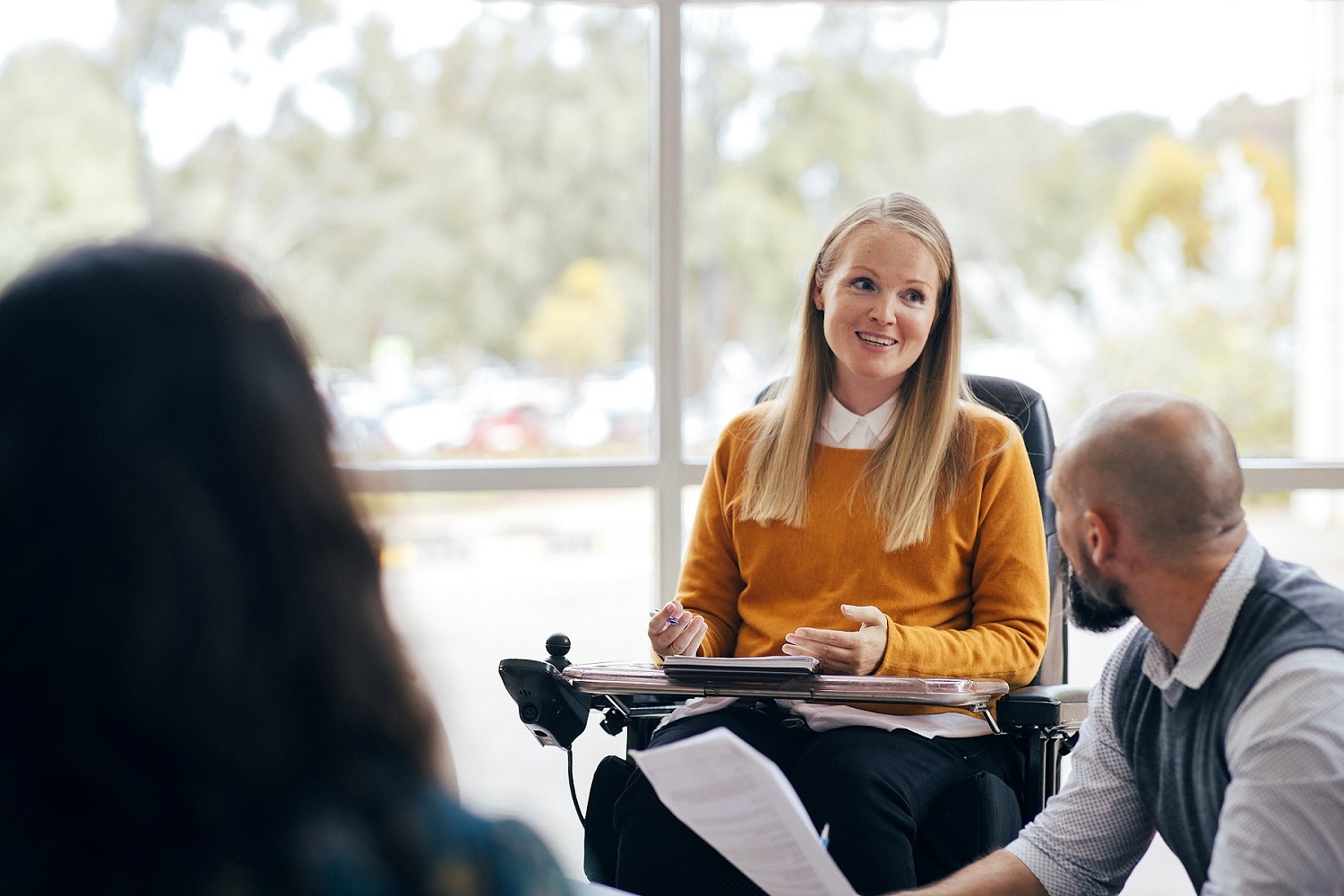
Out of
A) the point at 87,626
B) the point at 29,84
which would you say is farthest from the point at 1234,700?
the point at 29,84

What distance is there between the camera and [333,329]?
346 centimetres

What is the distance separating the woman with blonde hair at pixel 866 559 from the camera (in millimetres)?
1770

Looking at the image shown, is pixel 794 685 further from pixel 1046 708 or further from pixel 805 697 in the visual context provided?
pixel 1046 708

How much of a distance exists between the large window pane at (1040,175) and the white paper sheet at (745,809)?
205 cm

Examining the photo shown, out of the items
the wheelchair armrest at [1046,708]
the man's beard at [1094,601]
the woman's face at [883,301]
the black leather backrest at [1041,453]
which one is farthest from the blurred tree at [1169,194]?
the man's beard at [1094,601]

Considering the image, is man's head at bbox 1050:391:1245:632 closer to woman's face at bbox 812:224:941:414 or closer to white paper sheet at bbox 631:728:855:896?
white paper sheet at bbox 631:728:855:896

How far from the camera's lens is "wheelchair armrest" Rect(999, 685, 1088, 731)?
1.73 metres

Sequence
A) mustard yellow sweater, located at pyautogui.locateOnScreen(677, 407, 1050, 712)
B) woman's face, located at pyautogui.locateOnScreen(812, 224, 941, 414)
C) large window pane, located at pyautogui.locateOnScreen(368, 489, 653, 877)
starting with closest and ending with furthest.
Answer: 1. mustard yellow sweater, located at pyautogui.locateOnScreen(677, 407, 1050, 712)
2. woman's face, located at pyautogui.locateOnScreen(812, 224, 941, 414)
3. large window pane, located at pyautogui.locateOnScreen(368, 489, 653, 877)

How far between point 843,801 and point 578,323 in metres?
2.11

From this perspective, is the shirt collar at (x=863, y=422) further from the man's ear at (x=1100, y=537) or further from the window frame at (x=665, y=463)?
the window frame at (x=665, y=463)

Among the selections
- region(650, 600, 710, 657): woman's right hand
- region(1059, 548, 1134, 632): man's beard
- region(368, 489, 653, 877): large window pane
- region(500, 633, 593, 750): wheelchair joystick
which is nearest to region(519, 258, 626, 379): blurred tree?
region(368, 489, 653, 877): large window pane

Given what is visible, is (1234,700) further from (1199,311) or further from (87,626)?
(1199,311)

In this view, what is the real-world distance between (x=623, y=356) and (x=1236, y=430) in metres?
1.67

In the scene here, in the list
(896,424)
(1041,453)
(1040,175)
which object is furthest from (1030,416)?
(1040,175)
